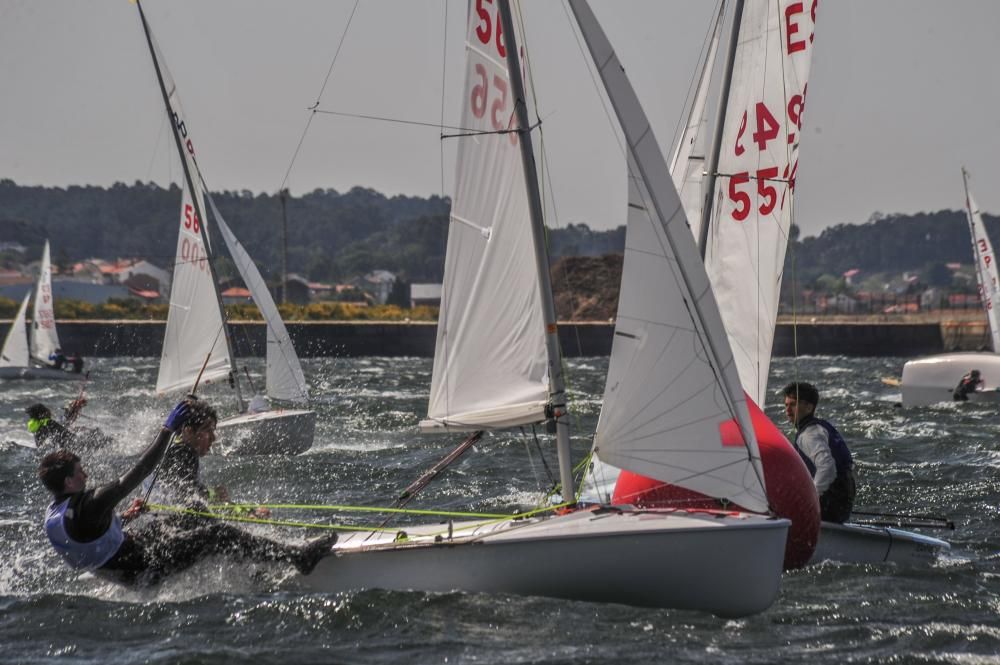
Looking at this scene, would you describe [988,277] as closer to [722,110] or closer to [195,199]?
[195,199]

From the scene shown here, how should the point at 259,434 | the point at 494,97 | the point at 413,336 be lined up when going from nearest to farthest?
1. the point at 494,97
2. the point at 259,434
3. the point at 413,336

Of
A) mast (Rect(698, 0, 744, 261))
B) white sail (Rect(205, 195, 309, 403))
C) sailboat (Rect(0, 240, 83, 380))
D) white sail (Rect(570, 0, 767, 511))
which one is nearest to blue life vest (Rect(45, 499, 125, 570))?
white sail (Rect(570, 0, 767, 511))

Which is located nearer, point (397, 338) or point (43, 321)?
point (43, 321)

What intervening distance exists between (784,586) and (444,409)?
239 centimetres

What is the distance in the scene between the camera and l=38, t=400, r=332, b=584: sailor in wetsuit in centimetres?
718

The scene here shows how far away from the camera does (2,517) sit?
11406 mm

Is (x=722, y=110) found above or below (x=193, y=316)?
above

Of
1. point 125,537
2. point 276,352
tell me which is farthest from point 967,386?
point 125,537

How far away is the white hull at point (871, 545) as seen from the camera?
8625 mm

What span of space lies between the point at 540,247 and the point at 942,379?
17.2 metres

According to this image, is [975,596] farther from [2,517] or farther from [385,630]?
[2,517]

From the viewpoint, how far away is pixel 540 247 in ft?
26.2

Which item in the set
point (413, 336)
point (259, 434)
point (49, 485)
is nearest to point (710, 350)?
point (49, 485)

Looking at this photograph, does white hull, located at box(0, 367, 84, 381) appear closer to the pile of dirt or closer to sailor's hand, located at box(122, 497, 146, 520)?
sailor's hand, located at box(122, 497, 146, 520)
